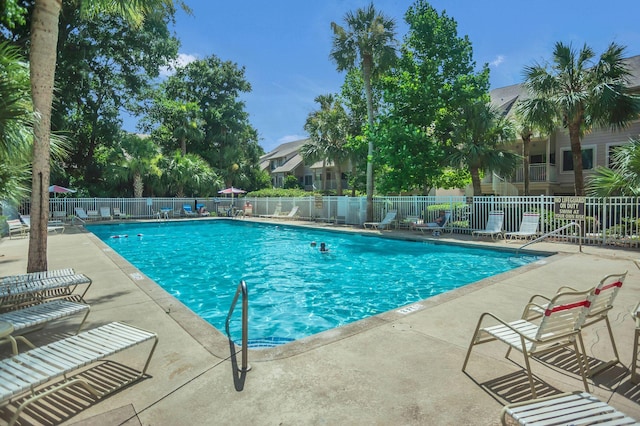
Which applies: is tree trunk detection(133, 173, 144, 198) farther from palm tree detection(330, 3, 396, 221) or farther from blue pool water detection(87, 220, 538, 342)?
palm tree detection(330, 3, 396, 221)

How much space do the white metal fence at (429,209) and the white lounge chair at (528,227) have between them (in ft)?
1.38

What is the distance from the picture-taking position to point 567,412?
6.82ft

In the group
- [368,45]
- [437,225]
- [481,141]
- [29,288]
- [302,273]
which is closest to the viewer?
[29,288]

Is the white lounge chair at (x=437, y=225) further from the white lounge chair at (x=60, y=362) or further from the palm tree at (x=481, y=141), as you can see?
the white lounge chair at (x=60, y=362)

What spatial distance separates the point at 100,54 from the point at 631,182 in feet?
95.5

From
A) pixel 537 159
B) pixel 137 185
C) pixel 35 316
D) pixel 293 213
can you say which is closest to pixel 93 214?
pixel 137 185

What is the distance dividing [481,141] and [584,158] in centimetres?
917

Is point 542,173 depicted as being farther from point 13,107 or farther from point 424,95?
point 13,107

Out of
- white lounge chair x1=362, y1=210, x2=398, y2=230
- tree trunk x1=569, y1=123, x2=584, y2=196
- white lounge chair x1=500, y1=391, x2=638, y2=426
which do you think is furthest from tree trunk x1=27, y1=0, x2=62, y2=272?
tree trunk x1=569, y1=123, x2=584, y2=196

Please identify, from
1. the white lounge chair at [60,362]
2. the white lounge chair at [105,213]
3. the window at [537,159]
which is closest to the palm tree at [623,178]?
the window at [537,159]

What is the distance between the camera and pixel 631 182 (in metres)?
11.0

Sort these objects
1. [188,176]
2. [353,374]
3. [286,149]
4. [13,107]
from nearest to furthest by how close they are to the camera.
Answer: [353,374] < [13,107] < [188,176] < [286,149]

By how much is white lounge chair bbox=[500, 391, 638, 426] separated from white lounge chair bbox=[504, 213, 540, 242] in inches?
457

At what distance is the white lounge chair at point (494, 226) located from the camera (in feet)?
44.4
